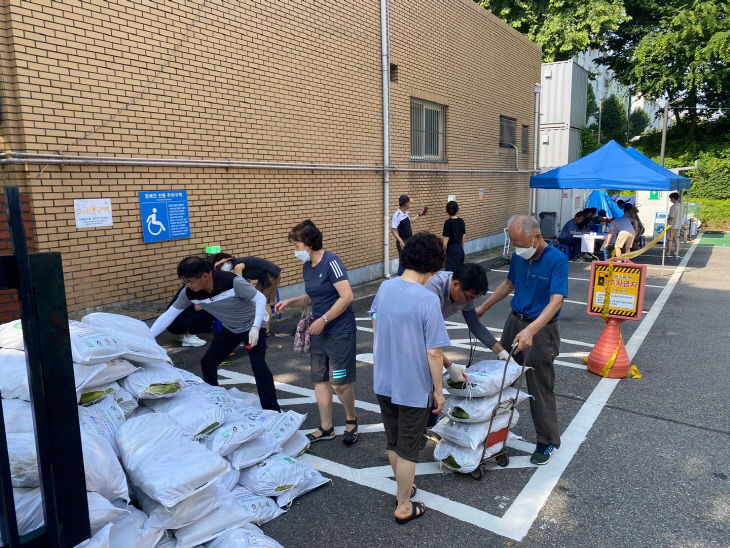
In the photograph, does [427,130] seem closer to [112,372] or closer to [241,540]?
[112,372]

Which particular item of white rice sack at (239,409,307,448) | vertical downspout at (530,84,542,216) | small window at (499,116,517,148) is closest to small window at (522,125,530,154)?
→ vertical downspout at (530,84,542,216)

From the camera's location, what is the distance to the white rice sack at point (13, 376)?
2.89 meters

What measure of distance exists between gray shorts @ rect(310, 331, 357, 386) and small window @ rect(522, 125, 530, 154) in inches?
679

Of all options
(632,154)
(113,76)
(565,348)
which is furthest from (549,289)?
(632,154)

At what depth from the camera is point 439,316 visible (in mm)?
3092

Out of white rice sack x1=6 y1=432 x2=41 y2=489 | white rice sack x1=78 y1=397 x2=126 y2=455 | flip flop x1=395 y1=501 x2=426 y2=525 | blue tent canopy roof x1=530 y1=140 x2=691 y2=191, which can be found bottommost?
flip flop x1=395 y1=501 x2=426 y2=525

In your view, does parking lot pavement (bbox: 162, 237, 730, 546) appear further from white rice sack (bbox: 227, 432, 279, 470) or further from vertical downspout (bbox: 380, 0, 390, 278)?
vertical downspout (bbox: 380, 0, 390, 278)

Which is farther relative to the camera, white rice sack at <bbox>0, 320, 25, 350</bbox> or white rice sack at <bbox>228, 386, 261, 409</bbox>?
white rice sack at <bbox>228, 386, 261, 409</bbox>

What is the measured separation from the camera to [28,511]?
1.72m

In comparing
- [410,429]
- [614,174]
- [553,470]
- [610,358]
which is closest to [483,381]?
[410,429]

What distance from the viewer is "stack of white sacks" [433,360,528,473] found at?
12.3ft

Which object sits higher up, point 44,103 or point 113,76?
point 113,76

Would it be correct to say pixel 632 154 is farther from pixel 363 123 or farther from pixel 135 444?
pixel 135 444

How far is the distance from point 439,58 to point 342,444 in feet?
38.0
